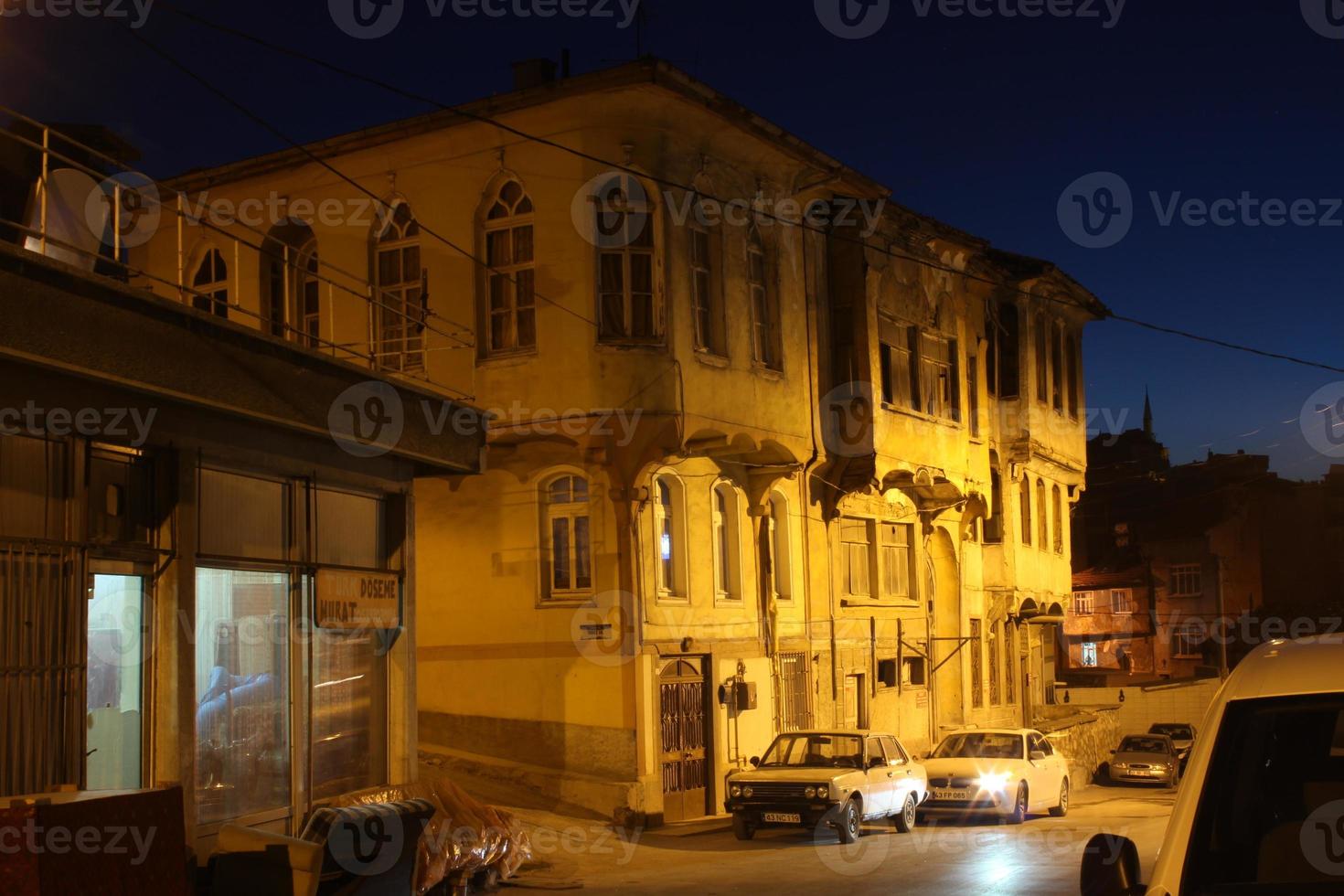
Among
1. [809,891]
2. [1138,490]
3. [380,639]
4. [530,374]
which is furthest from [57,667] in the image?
[1138,490]

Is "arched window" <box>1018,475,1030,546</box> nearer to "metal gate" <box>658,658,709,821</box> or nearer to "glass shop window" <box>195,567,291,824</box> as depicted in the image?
"metal gate" <box>658,658,709,821</box>

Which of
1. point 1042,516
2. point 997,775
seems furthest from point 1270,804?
point 1042,516

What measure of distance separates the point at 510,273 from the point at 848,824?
33.1ft

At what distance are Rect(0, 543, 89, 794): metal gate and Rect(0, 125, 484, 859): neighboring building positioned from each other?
2 cm

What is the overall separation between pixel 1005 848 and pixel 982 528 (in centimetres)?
1708

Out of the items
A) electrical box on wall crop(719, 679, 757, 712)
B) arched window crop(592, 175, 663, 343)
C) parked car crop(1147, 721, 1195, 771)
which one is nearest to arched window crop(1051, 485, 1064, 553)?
parked car crop(1147, 721, 1195, 771)

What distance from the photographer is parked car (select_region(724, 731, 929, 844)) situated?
66.1 feet

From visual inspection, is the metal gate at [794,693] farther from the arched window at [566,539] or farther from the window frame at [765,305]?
the window frame at [765,305]

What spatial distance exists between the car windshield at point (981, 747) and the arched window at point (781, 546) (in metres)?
4.12

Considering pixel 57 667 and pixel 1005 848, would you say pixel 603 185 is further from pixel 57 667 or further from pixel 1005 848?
pixel 57 667

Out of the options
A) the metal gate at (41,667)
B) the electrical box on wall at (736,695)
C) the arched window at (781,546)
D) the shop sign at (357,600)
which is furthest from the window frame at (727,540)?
the metal gate at (41,667)

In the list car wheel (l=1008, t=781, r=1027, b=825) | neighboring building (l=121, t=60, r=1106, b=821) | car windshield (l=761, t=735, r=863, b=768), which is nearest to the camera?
car windshield (l=761, t=735, r=863, b=768)

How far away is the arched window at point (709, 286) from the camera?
960 inches

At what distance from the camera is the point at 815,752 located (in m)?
21.7
